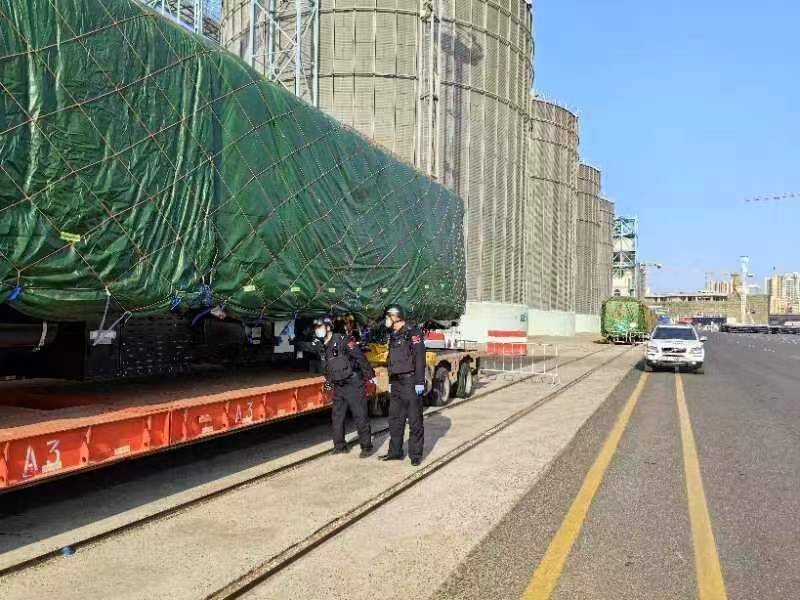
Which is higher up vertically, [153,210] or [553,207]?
[553,207]

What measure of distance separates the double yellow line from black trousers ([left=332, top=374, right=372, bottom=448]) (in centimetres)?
261

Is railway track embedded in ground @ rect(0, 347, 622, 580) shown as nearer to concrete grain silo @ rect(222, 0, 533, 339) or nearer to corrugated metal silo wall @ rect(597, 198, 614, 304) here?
concrete grain silo @ rect(222, 0, 533, 339)

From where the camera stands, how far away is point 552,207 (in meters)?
56.2

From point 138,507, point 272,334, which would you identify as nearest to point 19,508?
point 138,507

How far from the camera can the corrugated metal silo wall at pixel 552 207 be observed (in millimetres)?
51219

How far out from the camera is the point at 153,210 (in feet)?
18.8

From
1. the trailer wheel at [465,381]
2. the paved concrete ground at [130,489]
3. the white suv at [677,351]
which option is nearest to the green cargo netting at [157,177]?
the paved concrete ground at [130,489]

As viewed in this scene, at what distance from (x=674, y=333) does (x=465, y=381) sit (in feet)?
35.1

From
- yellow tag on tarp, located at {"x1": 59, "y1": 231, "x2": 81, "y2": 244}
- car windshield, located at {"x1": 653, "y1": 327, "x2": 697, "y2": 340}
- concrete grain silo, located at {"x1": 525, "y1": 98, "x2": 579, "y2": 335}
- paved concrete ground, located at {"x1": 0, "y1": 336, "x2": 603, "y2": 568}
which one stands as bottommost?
paved concrete ground, located at {"x1": 0, "y1": 336, "x2": 603, "y2": 568}

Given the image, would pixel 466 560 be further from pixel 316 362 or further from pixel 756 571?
pixel 316 362

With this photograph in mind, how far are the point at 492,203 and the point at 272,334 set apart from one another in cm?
3085

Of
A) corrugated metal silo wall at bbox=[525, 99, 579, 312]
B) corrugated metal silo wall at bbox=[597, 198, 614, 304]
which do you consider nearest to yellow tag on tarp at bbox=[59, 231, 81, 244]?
corrugated metal silo wall at bbox=[525, 99, 579, 312]

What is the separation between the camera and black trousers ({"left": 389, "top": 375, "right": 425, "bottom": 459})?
7676mm

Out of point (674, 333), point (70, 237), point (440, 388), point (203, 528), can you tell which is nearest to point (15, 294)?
point (70, 237)
